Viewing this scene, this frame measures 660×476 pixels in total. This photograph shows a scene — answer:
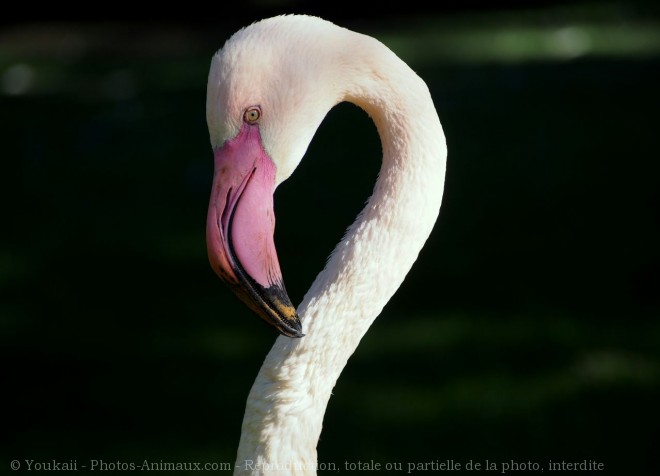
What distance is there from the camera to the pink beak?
6.76ft

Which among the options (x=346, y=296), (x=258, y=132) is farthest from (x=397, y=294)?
(x=258, y=132)

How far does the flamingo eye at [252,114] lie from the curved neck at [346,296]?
0.24 metres

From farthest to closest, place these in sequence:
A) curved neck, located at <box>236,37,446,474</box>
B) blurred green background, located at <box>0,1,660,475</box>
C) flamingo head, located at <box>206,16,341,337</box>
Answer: blurred green background, located at <box>0,1,660,475</box> → curved neck, located at <box>236,37,446,474</box> → flamingo head, located at <box>206,16,341,337</box>

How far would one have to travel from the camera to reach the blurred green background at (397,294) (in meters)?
4.52

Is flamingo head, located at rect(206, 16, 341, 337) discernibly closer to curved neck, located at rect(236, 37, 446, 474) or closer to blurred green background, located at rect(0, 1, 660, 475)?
curved neck, located at rect(236, 37, 446, 474)

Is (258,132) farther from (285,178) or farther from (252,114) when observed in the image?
(285,178)

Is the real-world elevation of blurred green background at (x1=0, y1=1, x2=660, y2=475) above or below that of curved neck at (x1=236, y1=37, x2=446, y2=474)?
above

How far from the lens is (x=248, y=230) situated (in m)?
2.08

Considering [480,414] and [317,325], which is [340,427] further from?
[317,325]

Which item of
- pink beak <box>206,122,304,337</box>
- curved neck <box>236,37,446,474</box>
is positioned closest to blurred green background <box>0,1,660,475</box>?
curved neck <box>236,37,446,474</box>

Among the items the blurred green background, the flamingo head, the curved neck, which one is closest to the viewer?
the flamingo head

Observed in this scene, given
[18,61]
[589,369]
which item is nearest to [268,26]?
[589,369]

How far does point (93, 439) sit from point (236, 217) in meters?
2.78

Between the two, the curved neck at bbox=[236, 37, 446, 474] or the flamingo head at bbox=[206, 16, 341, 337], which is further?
the curved neck at bbox=[236, 37, 446, 474]
